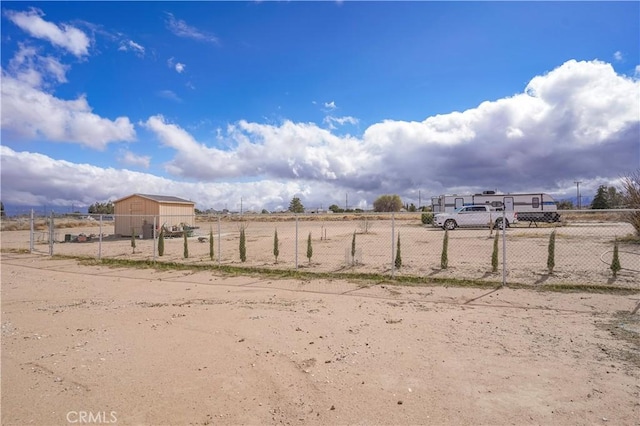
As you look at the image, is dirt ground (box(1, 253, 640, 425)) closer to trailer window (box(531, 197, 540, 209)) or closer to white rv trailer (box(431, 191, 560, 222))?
white rv trailer (box(431, 191, 560, 222))

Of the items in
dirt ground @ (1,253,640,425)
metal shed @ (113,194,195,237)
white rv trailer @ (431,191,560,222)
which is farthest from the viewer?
white rv trailer @ (431,191,560,222)

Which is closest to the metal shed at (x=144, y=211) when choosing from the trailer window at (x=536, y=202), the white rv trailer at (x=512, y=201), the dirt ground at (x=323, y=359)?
the dirt ground at (x=323, y=359)

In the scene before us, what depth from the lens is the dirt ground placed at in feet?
10.6

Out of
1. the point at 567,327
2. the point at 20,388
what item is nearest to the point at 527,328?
the point at 567,327

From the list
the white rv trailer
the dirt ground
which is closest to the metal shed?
the dirt ground

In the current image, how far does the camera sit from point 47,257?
596 inches

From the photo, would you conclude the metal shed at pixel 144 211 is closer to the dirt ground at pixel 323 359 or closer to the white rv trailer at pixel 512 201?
the dirt ground at pixel 323 359

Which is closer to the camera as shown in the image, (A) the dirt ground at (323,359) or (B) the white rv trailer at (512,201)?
(A) the dirt ground at (323,359)

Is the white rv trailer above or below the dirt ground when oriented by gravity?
above

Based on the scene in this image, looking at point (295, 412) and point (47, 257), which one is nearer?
point (295, 412)

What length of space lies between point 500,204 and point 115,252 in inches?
1224

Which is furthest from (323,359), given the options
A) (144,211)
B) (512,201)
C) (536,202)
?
(536,202)

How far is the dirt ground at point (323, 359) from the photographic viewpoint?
10.6 ft

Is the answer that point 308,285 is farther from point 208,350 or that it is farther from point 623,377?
point 623,377
